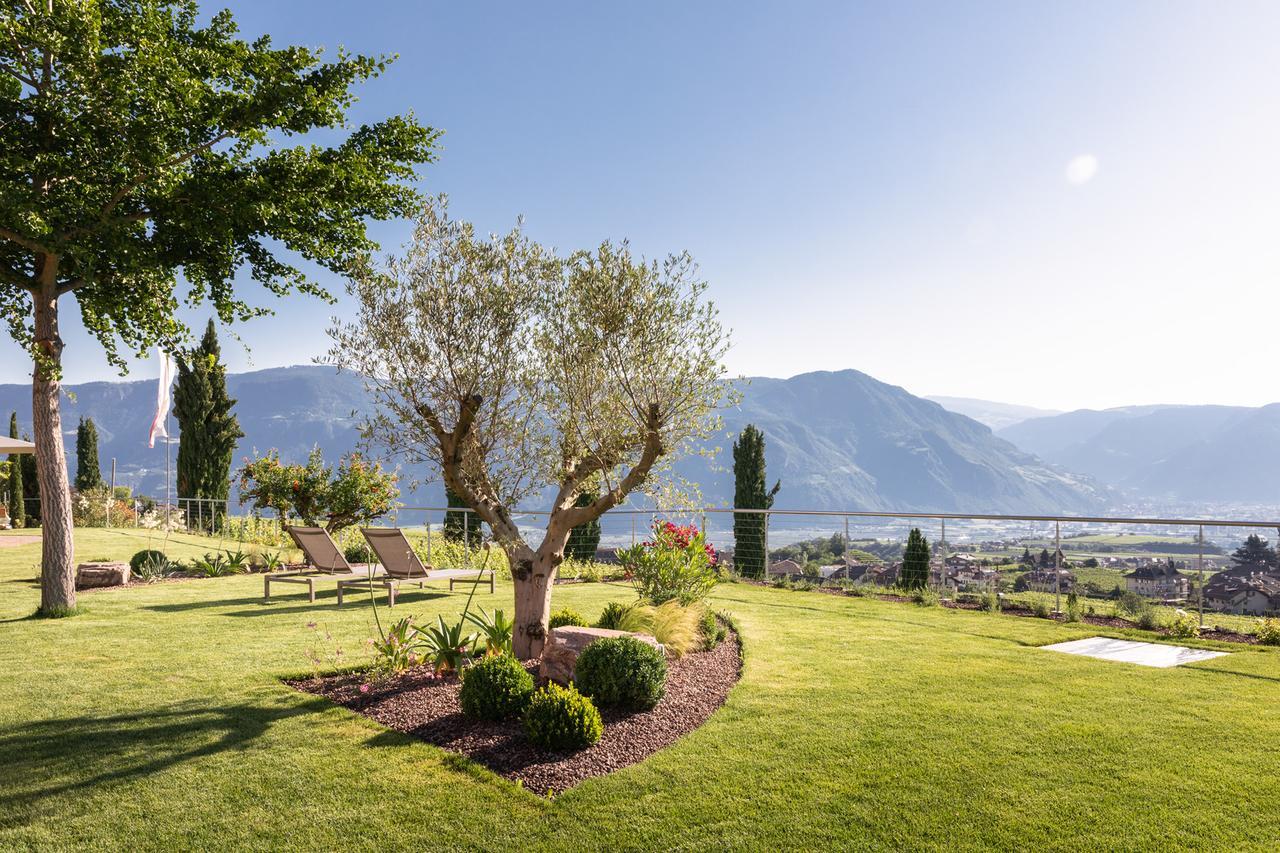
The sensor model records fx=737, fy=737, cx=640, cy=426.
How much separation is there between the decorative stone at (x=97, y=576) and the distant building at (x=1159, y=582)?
14.8 m

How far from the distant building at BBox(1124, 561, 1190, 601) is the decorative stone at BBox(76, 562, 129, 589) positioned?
14.8 m

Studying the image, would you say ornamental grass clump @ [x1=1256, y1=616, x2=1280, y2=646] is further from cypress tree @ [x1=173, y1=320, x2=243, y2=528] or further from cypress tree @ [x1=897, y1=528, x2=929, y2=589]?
cypress tree @ [x1=173, y1=320, x2=243, y2=528]

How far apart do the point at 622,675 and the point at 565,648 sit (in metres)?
0.75

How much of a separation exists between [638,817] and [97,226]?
9092mm

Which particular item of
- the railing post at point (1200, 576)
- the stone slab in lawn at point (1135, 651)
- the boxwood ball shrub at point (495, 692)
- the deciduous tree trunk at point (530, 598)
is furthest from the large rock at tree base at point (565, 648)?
the railing post at point (1200, 576)

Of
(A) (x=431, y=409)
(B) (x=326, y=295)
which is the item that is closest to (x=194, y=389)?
(B) (x=326, y=295)

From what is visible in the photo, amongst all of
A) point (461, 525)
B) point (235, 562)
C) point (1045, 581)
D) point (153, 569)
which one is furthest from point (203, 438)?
point (1045, 581)

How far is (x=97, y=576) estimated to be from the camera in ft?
36.7

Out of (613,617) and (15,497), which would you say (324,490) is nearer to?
(613,617)

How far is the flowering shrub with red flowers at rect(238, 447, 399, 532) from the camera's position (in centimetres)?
1505

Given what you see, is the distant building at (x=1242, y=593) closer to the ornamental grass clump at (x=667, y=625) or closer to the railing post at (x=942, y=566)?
the railing post at (x=942, y=566)

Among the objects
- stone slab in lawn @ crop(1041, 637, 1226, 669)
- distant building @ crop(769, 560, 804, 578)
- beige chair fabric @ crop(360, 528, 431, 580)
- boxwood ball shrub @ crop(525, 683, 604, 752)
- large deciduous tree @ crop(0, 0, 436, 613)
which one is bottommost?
distant building @ crop(769, 560, 804, 578)

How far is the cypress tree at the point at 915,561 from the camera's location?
14.9 m

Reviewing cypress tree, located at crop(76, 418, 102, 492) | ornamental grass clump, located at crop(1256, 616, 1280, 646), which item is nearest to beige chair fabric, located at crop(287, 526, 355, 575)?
ornamental grass clump, located at crop(1256, 616, 1280, 646)
